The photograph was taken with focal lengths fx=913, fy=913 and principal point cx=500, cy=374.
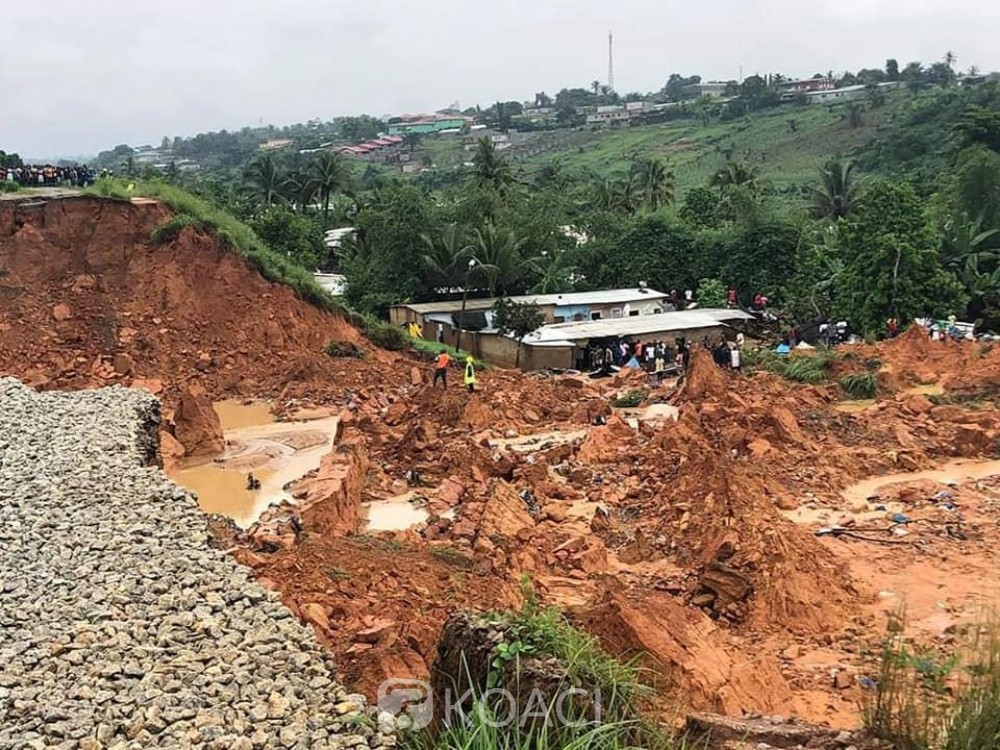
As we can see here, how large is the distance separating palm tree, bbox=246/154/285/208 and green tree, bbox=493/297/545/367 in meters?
23.5

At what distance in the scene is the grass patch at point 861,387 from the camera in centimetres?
1923

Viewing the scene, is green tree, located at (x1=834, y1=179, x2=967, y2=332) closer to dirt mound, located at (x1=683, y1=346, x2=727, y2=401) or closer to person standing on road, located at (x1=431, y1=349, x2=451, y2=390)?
dirt mound, located at (x1=683, y1=346, x2=727, y2=401)

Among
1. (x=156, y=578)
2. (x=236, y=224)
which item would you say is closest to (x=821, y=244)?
(x=236, y=224)

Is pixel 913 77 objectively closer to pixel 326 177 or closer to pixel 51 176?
pixel 326 177

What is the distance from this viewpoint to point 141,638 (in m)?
7.28

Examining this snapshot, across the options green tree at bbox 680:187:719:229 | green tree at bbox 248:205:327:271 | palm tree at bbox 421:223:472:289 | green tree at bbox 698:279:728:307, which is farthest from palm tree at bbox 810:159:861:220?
green tree at bbox 248:205:327:271

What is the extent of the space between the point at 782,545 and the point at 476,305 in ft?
63.4

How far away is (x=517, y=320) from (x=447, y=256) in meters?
5.22

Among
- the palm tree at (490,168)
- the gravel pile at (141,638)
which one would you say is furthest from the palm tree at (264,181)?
the gravel pile at (141,638)

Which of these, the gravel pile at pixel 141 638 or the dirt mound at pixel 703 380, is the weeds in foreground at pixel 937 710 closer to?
the gravel pile at pixel 141 638

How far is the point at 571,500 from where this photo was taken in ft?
45.9

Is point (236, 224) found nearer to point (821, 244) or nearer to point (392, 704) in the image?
point (821, 244)

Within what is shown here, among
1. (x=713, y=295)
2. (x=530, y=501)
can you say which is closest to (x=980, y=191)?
(x=713, y=295)

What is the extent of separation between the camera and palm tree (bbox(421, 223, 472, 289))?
2866 centimetres
